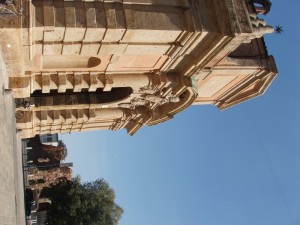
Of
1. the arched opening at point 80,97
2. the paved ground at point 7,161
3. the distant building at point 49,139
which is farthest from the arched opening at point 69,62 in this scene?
the distant building at point 49,139

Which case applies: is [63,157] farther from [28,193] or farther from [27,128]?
[27,128]

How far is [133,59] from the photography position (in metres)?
14.9

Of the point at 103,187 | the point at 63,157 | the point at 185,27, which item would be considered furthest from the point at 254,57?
the point at 63,157

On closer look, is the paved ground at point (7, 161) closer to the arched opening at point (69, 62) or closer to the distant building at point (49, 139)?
the arched opening at point (69, 62)

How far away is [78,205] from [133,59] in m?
24.6

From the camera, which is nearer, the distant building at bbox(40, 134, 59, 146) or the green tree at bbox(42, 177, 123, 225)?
the green tree at bbox(42, 177, 123, 225)

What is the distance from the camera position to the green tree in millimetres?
36438

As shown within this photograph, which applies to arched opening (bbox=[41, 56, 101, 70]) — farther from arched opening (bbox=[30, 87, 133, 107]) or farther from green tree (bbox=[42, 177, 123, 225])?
green tree (bbox=[42, 177, 123, 225])

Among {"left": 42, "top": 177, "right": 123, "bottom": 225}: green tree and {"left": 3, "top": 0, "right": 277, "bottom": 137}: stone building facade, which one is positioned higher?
{"left": 3, "top": 0, "right": 277, "bottom": 137}: stone building facade

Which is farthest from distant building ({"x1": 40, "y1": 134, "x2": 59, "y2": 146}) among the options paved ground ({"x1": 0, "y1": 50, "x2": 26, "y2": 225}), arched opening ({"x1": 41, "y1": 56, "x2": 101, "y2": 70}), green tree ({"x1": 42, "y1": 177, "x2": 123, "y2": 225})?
arched opening ({"x1": 41, "y1": 56, "x2": 101, "y2": 70})

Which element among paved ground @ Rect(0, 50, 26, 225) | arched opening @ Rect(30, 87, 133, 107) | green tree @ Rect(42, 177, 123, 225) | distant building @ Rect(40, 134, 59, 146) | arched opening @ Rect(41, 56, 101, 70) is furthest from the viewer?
distant building @ Rect(40, 134, 59, 146)

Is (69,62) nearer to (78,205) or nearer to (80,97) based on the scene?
(80,97)

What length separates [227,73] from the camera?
17094mm

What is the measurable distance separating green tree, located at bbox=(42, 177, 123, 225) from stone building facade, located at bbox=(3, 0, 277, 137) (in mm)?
17878
